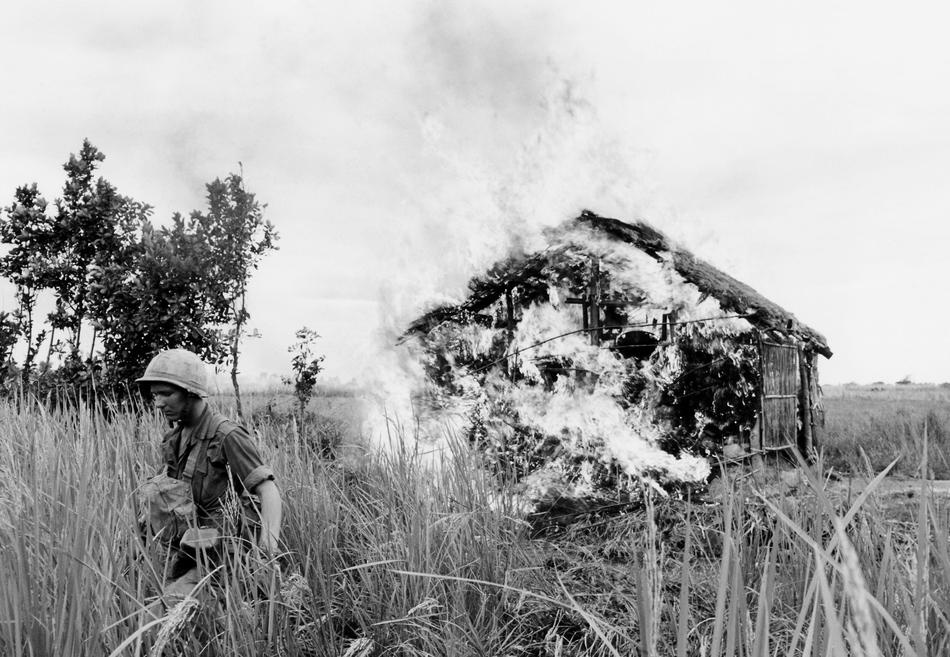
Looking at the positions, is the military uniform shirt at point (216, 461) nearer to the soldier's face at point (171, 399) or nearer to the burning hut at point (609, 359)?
the soldier's face at point (171, 399)

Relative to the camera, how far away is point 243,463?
143 inches

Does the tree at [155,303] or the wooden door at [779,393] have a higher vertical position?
the tree at [155,303]

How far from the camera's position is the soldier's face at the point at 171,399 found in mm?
3801

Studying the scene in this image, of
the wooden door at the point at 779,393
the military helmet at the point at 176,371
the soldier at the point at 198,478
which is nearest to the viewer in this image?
the soldier at the point at 198,478

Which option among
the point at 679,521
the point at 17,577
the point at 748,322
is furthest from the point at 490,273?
the point at 17,577

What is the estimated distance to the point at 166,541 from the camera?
3736 mm

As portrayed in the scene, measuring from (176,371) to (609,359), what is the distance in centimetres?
645

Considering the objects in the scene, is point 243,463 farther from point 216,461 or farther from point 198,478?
point 198,478

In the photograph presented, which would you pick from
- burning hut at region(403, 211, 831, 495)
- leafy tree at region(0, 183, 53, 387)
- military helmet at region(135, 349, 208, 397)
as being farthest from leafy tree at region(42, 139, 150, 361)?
military helmet at region(135, 349, 208, 397)

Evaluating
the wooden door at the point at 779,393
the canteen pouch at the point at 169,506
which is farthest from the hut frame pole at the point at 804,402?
the canteen pouch at the point at 169,506

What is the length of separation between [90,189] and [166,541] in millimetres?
10005

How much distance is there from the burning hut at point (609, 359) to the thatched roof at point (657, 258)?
0.02 meters

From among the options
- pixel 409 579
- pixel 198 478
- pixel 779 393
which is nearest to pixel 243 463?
pixel 198 478

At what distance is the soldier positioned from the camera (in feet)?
11.6
